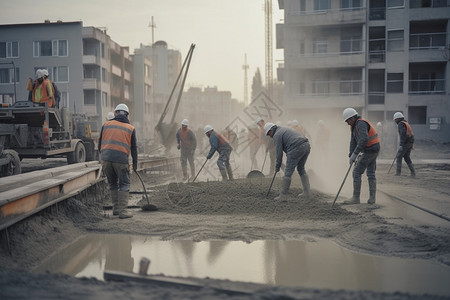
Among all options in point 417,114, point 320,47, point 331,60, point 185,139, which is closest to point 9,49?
point 320,47

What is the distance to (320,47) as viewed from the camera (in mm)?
29594

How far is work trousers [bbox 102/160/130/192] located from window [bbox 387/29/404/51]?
27356 millimetres

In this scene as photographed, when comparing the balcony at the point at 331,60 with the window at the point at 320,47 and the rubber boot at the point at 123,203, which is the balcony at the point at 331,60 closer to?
the window at the point at 320,47

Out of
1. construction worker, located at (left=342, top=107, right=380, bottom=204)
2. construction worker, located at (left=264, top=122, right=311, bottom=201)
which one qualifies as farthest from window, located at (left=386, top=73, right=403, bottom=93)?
construction worker, located at (left=264, top=122, right=311, bottom=201)

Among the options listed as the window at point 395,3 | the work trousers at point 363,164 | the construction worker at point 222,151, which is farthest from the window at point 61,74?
the work trousers at point 363,164

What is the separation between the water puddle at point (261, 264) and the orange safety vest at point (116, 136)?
170 centimetres

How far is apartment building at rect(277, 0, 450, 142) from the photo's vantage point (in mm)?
28938

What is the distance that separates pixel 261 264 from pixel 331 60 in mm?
26405

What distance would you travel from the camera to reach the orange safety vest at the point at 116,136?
6.72 meters

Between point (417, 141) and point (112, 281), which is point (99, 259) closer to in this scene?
point (112, 281)

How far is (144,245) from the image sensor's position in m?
5.28

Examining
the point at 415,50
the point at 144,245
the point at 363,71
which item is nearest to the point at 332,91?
the point at 363,71

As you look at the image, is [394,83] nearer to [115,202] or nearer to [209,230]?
[115,202]

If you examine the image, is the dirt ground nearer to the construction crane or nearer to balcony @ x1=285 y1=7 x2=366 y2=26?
balcony @ x1=285 y1=7 x2=366 y2=26
